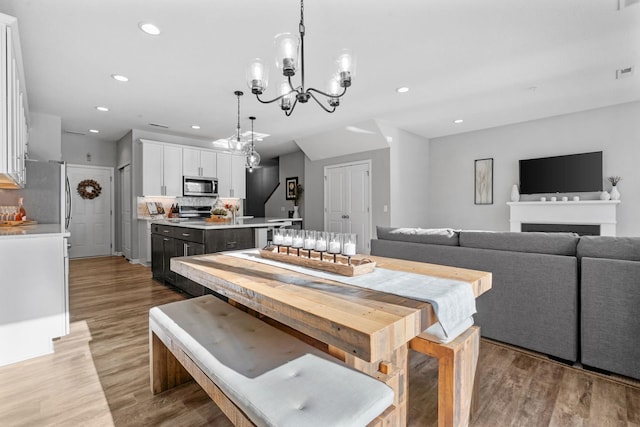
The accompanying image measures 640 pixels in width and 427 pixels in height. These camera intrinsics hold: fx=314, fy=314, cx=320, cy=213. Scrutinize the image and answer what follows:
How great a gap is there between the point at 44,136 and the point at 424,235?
5.99 meters

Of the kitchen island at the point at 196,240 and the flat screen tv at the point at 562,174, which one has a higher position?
the flat screen tv at the point at 562,174

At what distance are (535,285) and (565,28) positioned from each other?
7.30 feet

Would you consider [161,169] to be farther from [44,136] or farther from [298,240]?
[298,240]

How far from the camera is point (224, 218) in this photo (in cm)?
460

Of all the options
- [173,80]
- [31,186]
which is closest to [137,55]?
[173,80]

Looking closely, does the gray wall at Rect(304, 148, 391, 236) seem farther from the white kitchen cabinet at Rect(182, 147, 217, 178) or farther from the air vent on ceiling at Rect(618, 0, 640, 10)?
the air vent on ceiling at Rect(618, 0, 640, 10)

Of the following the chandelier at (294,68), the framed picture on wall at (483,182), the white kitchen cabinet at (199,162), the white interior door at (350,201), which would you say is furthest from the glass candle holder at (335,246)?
the white kitchen cabinet at (199,162)

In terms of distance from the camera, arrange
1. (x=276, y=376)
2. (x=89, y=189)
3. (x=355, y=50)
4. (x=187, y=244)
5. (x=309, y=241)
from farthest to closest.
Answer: (x=89, y=189) < (x=187, y=244) < (x=355, y=50) < (x=309, y=241) < (x=276, y=376)

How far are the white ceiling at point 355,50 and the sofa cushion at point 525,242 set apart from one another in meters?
1.74

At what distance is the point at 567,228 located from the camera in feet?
16.9

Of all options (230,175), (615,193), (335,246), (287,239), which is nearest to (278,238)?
(287,239)

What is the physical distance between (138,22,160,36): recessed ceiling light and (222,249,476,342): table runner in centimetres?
241

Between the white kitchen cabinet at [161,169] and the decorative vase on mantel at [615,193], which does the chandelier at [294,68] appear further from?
the decorative vase on mantel at [615,193]

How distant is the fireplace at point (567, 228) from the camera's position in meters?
4.89
